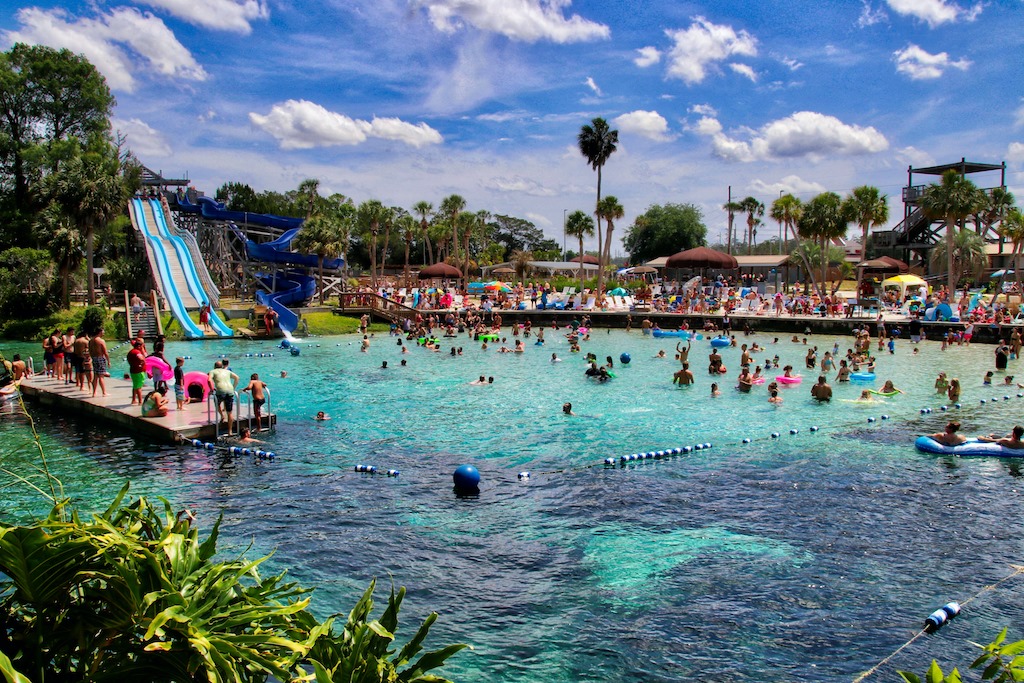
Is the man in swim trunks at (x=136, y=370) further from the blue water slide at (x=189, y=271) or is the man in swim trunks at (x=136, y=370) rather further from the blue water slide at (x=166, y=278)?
the blue water slide at (x=189, y=271)

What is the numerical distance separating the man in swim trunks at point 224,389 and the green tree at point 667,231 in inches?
3264

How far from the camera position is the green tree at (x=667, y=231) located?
311ft

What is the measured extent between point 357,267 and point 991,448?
3199 inches

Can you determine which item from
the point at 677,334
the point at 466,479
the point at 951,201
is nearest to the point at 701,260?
the point at 677,334

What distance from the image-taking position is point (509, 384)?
86.4 ft

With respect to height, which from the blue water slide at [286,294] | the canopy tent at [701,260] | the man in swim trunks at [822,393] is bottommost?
the man in swim trunks at [822,393]

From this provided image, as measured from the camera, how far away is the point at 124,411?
18062mm

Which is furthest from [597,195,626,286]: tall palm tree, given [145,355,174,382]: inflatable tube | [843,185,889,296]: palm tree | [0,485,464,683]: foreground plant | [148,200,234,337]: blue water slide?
[0,485,464,683]: foreground plant

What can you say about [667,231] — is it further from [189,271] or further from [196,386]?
[196,386]

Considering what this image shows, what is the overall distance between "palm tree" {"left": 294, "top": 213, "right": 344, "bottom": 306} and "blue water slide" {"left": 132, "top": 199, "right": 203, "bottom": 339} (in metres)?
8.31

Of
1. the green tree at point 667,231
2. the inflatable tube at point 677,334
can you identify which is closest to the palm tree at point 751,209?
the green tree at point 667,231

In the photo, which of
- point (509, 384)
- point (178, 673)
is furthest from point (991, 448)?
point (178, 673)

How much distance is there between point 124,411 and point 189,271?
28.1 m

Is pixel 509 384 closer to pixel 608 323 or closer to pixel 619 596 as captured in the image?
pixel 619 596
